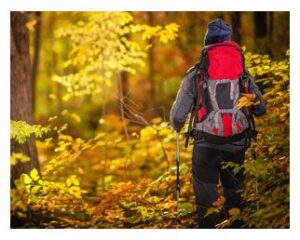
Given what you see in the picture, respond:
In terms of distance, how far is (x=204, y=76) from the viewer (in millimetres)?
5133

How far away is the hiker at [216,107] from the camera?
201 inches

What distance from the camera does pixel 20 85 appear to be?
616 centimetres

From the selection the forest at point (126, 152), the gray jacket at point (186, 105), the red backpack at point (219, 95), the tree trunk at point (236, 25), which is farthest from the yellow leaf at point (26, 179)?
the tree trunk at point (236, 25)

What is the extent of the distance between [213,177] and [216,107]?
0.69 meters

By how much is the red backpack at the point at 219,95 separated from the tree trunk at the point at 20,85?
211cm

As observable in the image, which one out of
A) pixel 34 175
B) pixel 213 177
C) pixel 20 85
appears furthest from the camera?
pixel 20 85

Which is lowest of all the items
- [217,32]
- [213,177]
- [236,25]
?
[213,177]

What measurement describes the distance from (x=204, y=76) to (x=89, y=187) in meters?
3.85

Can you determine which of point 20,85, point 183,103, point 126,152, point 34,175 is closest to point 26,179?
point 34,175

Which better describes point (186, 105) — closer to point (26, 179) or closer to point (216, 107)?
point (216, 107)
